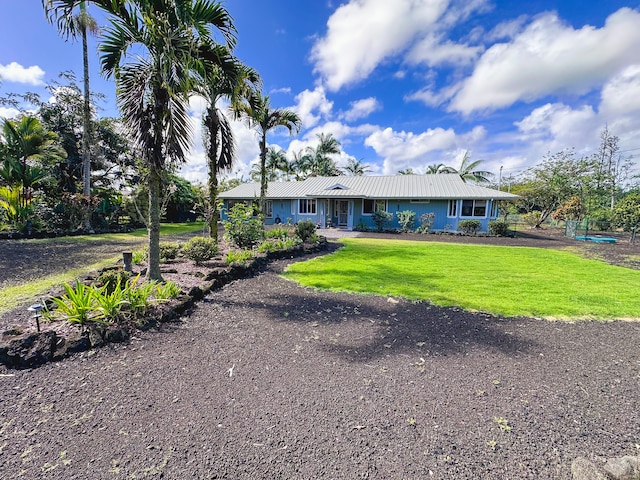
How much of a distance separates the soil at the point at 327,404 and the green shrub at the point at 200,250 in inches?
131

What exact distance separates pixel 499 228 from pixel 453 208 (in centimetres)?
319

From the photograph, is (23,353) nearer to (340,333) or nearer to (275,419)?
(275,419)

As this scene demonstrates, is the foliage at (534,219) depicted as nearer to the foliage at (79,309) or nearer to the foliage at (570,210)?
the foliage at (570,210)

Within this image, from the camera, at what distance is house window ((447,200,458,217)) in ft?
65.5

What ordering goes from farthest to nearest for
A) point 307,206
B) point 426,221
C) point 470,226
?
point 307,206, point 426,221, point 470,226

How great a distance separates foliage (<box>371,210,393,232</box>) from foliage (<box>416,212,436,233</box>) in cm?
212

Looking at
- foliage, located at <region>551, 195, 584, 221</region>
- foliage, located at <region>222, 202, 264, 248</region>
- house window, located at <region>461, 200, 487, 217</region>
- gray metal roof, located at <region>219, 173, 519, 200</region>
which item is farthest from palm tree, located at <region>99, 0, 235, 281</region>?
foliage, located at <region>551, 195, 584, 221</region>

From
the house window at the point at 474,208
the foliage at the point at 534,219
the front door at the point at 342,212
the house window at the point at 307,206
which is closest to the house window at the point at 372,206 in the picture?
the front door at the point at 342,212

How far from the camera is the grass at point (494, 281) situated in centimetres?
521

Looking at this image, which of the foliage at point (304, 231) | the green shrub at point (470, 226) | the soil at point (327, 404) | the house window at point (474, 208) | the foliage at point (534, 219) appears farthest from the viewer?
the foliage at point (534, 219)

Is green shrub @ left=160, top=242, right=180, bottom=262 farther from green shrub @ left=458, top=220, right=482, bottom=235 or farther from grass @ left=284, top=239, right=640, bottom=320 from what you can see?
green shrub @ left=458, top=220, right=482, bottom=235

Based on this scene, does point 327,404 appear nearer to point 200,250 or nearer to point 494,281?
point 200,250

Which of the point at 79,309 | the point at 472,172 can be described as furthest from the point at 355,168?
the point at 79,309

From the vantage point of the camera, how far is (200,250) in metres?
7.28
